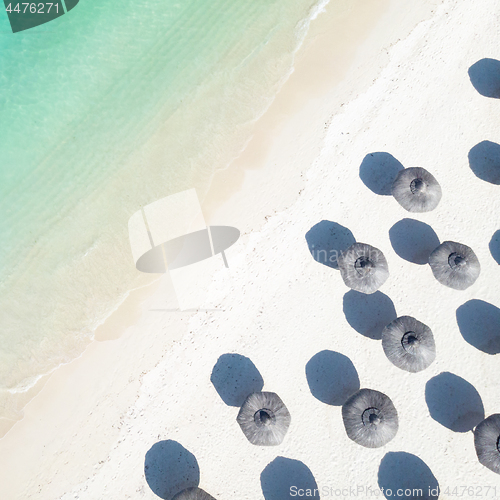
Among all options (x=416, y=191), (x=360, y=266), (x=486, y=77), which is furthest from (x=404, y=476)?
(x=486, y=77)

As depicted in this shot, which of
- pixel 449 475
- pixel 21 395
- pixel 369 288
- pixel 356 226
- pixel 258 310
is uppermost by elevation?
pixel 356 226

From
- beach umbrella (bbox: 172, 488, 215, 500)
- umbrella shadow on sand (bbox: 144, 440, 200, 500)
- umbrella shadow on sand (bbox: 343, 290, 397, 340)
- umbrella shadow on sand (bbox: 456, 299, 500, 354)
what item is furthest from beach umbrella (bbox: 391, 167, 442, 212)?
beach umbrella (bbox: 172, 488, 215, 500)

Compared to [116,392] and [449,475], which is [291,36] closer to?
[116,392]

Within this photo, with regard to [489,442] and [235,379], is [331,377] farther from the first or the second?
[489,442]

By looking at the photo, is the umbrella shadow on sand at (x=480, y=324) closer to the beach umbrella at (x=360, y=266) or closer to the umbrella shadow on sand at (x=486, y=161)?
the beach umbrella at (x=360, y=266)

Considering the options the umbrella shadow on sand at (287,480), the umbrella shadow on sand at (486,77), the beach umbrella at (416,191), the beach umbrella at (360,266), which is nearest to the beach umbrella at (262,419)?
the umbrella shadow on sand at (287,480)

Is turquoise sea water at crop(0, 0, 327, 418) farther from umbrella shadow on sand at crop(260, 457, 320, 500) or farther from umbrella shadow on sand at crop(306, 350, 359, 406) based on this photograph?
umbrella shadow on sand at crop(260, 457, 320, 500)

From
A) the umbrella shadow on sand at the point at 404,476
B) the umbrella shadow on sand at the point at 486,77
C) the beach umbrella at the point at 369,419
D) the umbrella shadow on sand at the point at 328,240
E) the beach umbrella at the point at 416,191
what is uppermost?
the umbrella shadow on sand at the point at 486,77

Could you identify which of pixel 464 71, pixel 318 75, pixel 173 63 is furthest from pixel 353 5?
pixel 173 63
